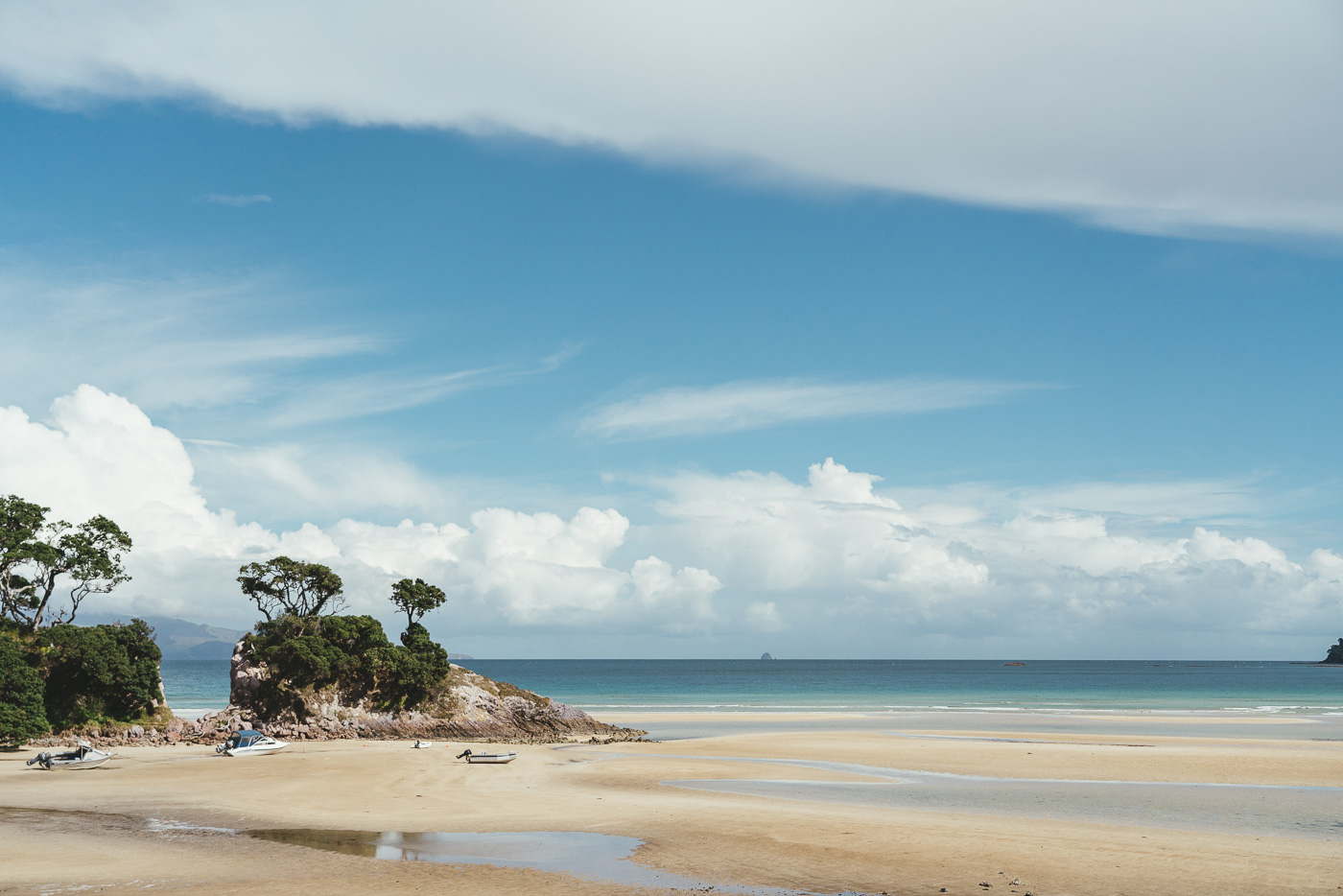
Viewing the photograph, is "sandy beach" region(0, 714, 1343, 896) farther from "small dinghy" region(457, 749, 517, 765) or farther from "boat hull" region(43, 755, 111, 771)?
"small dinghy" region(457, 749, 517, 765)

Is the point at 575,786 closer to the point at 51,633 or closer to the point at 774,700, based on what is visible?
the point at 51,633

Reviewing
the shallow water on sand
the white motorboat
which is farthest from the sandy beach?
the white motorboat

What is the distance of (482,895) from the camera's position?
17.8 meters

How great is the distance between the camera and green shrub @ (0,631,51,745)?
147ft

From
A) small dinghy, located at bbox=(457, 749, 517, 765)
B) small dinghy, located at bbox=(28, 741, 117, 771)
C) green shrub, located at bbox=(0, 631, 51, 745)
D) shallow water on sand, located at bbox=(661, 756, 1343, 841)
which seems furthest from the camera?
green shrub, located at bbox=(0, 631, 51, 745)

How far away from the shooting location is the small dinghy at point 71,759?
123ft

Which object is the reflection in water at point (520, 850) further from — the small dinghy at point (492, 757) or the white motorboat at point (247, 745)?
the white motorboat at point (247, 745)

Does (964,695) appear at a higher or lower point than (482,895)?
lower

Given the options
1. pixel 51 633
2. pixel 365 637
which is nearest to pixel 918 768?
pixel 365 637

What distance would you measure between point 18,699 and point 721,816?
41.0 m

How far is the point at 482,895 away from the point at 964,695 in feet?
357

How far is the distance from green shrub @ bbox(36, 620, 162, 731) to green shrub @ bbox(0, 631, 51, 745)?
203cm

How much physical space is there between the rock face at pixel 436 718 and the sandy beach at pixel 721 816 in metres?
5.96

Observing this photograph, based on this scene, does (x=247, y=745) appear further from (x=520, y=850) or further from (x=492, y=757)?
(x=520, y=850)
